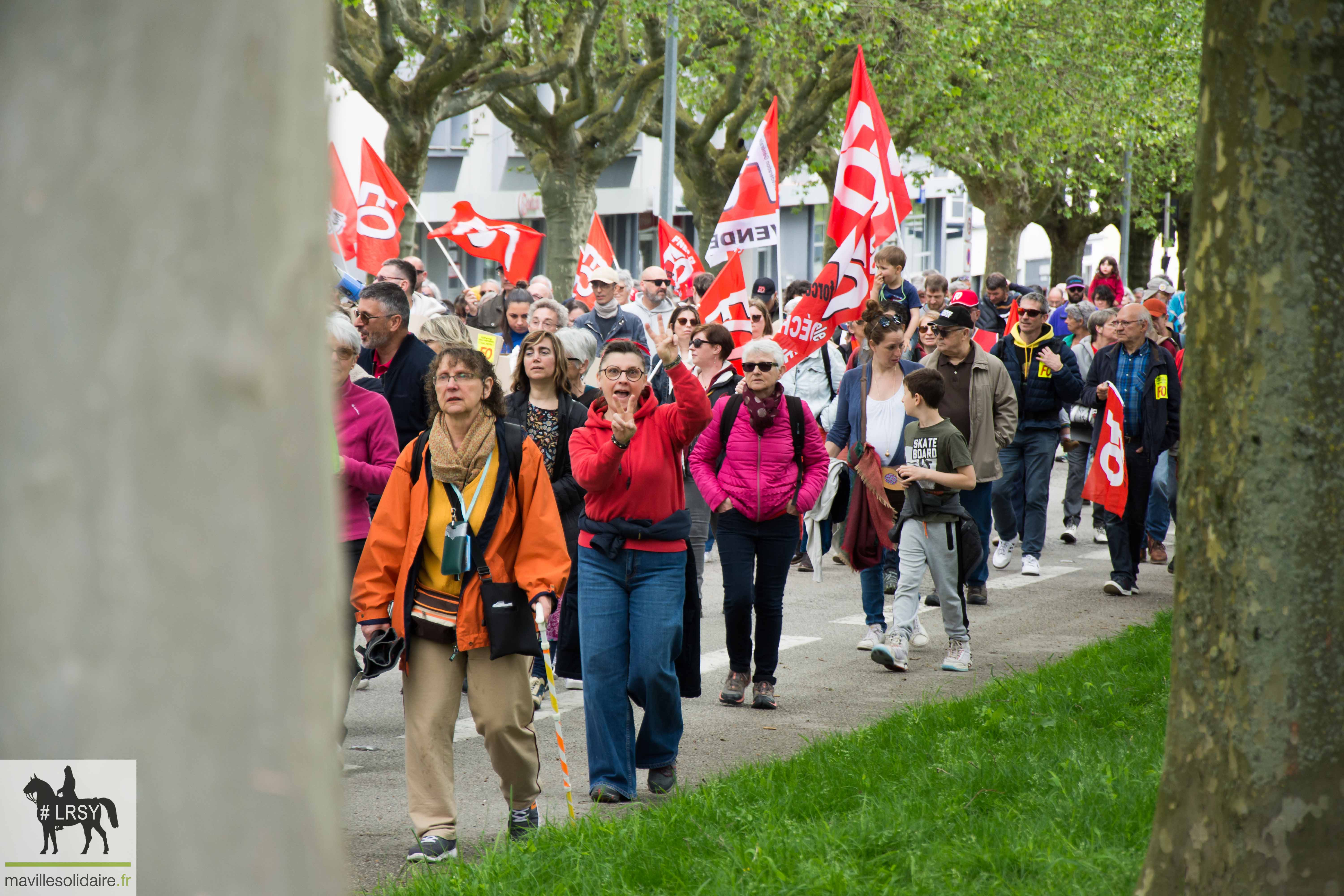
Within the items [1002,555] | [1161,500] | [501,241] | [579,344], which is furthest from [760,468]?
[501,241]

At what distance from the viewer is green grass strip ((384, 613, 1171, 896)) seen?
13.6 feet

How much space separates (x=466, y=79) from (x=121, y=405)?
20717 mm

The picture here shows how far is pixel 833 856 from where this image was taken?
4320mm

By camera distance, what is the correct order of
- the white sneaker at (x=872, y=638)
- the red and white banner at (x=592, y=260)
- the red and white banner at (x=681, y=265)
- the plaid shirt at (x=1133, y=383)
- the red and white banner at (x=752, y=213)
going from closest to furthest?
1. the white sneaker at (x=872, y=638)
2. the plaid shirt at (x=1133, y=383)
3. the red and white banner at (x=752, y=213)
4. the red and white banner at (x=592, y=260)
5. the red and white banner at (x=681, y=265)

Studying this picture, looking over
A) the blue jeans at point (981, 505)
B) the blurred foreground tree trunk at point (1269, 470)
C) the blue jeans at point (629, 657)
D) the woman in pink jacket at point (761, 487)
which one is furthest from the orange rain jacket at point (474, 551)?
the blue jeans at point (981, 505)

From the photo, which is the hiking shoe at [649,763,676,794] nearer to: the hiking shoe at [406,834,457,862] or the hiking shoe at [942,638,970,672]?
A: the hiking shoe at [406,834,457,862]

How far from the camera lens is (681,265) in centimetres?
1503

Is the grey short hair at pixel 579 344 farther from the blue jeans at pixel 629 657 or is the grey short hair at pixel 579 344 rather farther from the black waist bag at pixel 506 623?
the black waist bag at pixel 506 623

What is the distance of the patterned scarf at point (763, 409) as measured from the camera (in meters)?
7.45

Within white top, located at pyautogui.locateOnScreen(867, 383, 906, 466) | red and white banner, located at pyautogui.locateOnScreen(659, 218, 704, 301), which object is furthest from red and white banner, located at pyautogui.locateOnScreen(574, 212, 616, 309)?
white top, located at pyautogui.locateOnScreen(867, 383, 906, 466)

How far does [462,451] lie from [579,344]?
8.32 ft

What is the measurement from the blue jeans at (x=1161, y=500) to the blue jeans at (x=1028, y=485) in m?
1.14

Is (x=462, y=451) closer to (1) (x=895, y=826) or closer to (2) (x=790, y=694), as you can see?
(1) (x=895, y=826)

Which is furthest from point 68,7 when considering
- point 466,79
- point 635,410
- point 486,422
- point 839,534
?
point 466,79
